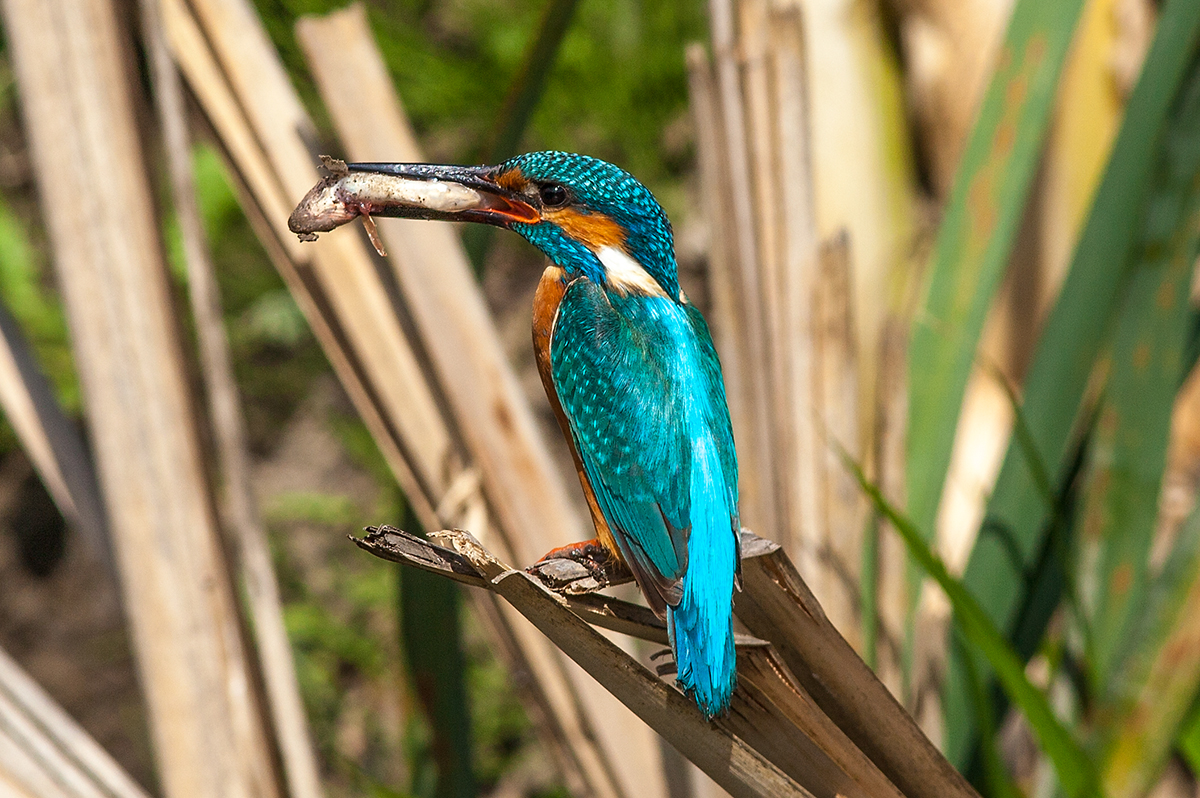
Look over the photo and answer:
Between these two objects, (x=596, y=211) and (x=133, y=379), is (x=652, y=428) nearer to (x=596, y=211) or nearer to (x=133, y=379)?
(x=596, y=211)

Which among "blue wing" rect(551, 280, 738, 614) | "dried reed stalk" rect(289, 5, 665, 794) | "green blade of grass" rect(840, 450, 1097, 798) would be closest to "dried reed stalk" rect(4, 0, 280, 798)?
"dried reed stalk" rect(289, 5, 665, 794)

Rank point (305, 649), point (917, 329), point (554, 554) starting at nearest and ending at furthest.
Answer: point (554, 554), point (917, 329), point (305, 649)

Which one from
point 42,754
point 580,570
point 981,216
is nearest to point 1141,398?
point 981,216

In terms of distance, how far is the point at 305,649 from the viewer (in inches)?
103

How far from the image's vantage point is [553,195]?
0.98 metres

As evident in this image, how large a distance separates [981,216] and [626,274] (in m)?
0.56

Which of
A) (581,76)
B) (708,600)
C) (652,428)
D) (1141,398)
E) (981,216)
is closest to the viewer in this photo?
(708,600)

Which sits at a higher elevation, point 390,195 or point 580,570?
point 390,195

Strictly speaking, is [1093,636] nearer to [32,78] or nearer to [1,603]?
[32,78]

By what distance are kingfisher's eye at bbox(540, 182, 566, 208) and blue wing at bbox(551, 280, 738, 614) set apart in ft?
0.26

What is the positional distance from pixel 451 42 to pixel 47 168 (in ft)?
7.00

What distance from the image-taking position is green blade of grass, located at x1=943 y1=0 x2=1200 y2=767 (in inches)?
45.4

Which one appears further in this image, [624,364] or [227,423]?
[227,423]

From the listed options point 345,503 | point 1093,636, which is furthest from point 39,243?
point 1093,636
